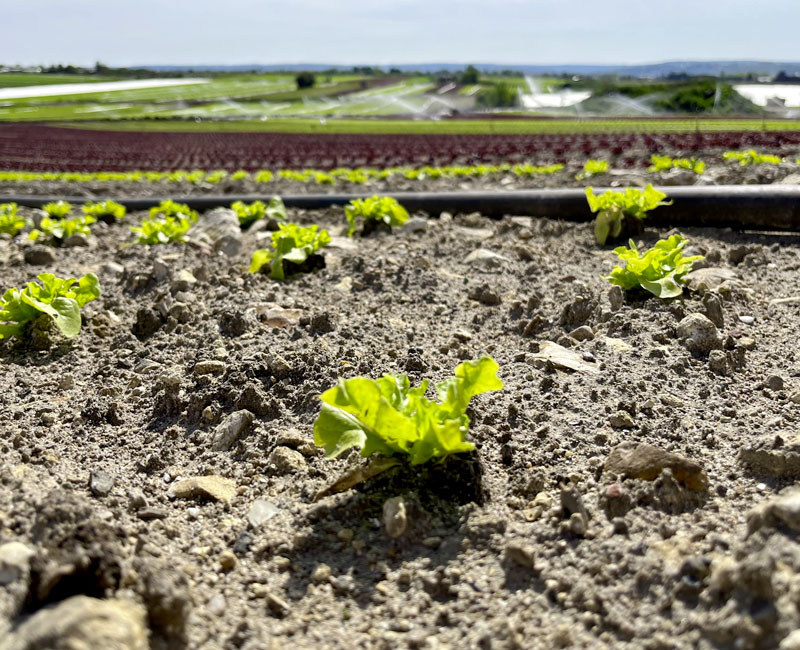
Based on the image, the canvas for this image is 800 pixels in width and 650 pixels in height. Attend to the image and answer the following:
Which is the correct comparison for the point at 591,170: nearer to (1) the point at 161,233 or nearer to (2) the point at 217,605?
(1) the point at 161,233

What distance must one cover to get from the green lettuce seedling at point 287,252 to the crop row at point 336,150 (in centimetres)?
750

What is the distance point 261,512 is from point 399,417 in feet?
1.63

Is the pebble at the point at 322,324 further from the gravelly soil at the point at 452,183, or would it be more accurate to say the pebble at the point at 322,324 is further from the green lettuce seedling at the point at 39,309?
the gravelly soil at the point at 452,183

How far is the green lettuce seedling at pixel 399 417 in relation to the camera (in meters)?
1.85

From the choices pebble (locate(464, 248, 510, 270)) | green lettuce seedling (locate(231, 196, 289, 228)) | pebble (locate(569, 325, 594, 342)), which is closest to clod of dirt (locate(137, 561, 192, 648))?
pebble (locate(569, 325, 594, 342))

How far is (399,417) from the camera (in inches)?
73.0

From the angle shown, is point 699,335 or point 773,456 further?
point 699,335

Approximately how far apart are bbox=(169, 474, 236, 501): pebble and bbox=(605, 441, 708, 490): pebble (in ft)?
3.70

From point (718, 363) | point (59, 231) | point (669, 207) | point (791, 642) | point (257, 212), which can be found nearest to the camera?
point (791, 642)

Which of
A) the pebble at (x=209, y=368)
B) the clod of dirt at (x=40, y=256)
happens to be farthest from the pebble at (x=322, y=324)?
the clod of dirt at (x=40, y=256)

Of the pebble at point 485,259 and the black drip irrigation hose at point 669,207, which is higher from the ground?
the black drip irrigation hose at point 669,207

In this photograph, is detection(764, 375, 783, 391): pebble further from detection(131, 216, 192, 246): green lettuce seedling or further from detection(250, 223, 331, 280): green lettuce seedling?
detection(131, 216, 192, 246): green lettuce seedling

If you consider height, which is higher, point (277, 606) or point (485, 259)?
point (485, 259)

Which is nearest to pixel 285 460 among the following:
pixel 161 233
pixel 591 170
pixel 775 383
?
pixel 775 383
